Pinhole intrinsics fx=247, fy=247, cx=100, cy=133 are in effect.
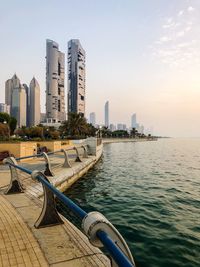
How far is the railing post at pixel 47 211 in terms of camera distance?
6305mm

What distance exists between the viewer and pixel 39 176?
6.23m

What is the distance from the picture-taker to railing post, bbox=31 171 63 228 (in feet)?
20.7

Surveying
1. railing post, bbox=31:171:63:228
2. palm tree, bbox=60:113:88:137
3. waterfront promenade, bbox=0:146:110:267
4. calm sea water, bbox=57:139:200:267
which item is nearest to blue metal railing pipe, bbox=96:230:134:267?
waterfront promenade, bbox=0:146:110:267

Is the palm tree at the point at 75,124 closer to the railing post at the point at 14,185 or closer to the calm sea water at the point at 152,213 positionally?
the calm sea water at the point at 152,213

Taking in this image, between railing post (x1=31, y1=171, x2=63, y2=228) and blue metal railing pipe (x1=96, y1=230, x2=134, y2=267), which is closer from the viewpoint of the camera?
blue metal railing pipe (x1=96, y1=230, x2=134, y2=267)

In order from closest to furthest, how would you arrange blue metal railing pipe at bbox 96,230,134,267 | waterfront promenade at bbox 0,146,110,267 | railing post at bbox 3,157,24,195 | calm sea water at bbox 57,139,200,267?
blue metal railing pipe at bbox 96,230,134,267 → waterfront promenade at bbox 0,146,110,267 → calm sea water at bbox 57,139,200,267 → railing post at bbox 3,157,24,195

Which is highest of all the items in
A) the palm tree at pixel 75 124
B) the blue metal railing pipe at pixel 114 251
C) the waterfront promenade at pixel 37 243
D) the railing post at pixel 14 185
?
the palm tree at pixel 75 124

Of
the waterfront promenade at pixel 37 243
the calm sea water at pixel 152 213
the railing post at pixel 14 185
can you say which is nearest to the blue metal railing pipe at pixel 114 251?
the waterfront promenade at pixel 37 243

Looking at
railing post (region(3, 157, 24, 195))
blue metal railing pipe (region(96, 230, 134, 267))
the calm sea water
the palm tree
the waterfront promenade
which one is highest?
the palm tree

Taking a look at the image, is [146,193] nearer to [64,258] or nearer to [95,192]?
[95,192]

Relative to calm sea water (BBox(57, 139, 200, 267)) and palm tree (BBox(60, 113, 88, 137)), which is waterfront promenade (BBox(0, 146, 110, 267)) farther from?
palm tree (BBox(60, 113, 88, 137))

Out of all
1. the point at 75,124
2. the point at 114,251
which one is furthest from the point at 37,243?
the point at 75,124

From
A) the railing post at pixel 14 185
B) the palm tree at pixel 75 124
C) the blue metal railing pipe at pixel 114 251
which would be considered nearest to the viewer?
the blue metal railing pipe at pixel 114 251

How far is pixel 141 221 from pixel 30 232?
562cm
